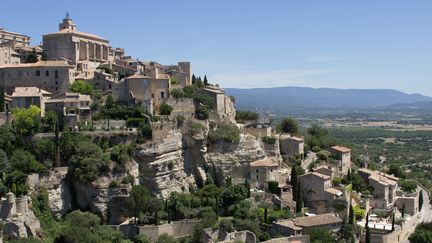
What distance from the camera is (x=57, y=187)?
46.4m

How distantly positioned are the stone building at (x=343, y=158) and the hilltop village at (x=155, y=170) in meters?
0.16

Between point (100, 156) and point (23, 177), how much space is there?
6.24 meters

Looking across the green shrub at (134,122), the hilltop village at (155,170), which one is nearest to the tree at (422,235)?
the hilltop village at (155,170)

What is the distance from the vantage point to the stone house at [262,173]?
172ft

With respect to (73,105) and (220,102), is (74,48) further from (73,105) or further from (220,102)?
(220,102)

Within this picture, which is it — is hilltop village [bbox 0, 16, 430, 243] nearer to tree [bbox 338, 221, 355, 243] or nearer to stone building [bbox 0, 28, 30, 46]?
tree [bbox 338, 221, 355, 243]

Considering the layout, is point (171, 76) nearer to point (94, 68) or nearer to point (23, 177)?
point (94, 68)

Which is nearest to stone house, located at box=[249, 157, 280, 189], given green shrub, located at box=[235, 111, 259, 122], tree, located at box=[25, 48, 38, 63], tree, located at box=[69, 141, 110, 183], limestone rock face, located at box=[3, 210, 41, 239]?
green shrub, located at box=[235, 111, 259, 122]

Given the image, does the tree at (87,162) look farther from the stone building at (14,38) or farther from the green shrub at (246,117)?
the stone building at (14,38)

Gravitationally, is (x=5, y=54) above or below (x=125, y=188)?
above

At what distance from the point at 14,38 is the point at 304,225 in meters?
44.6

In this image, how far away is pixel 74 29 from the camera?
68.2 metres

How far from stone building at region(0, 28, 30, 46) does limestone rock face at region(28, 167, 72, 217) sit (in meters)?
27.0

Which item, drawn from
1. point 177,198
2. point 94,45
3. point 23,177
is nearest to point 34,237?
point 23,177
